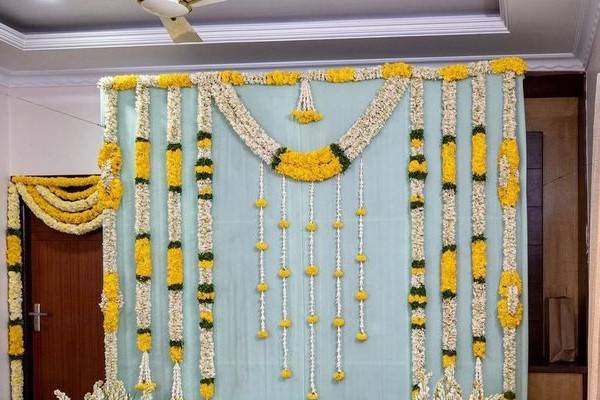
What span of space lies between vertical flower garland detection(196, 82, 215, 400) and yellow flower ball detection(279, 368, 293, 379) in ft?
1.33

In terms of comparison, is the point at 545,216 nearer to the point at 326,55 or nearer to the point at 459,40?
the point at 459,40

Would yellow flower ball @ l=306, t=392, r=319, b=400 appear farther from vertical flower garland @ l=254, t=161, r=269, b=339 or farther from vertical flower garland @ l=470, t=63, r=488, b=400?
vertical flower garland @ l=470, t=63, r=488, b=400

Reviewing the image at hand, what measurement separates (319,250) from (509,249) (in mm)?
1061

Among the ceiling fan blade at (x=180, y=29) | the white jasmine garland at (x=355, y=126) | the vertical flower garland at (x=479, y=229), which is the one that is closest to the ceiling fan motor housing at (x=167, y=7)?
the ceiling fan blade at (x=180, y=29)

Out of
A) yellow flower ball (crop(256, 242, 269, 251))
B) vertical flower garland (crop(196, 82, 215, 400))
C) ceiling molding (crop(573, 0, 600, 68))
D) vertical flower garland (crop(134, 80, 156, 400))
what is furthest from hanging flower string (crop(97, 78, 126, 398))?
ceiling molding (crop(573, 0, 600, 68))

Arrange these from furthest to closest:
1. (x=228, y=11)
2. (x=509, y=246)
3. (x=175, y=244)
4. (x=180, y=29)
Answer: (x=228, y=11)
(x=175, y=244)
(x=509, y=246)
(x=180, y=29)

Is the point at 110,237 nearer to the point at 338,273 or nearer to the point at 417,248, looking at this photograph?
the point at 338,273

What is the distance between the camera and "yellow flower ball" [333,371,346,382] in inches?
161

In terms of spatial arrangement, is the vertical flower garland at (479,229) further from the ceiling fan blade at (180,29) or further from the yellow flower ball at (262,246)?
the ceiling fan blade at (180,29)

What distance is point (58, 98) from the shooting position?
17.9 feet

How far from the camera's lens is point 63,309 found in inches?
213

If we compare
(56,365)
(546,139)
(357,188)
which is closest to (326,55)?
(357,188)

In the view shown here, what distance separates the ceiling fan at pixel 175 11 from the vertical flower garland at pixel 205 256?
917 mm

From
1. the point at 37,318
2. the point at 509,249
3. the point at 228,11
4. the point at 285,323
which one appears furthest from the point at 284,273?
the point at 37,318
